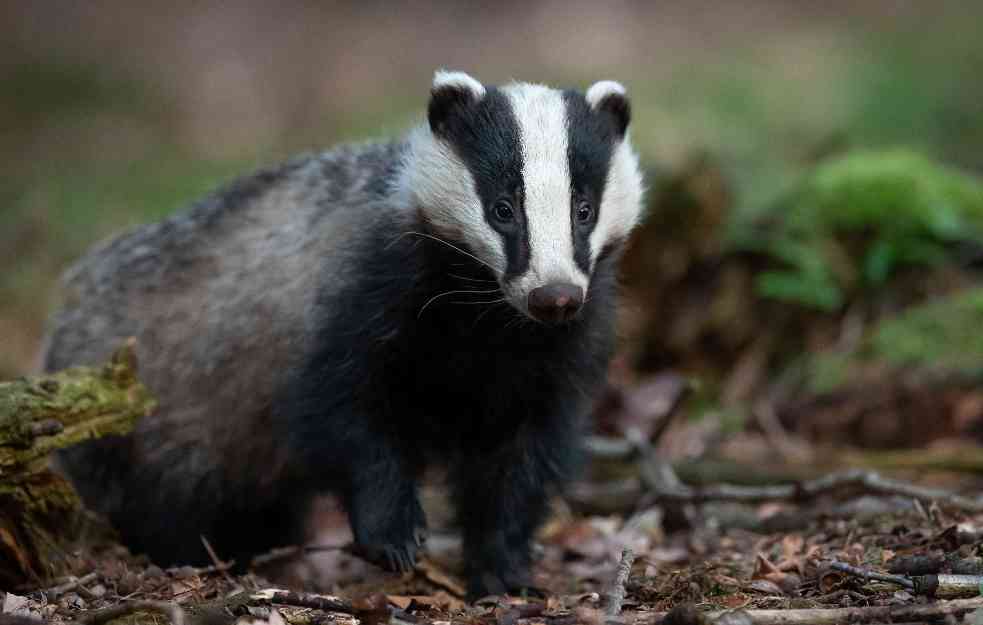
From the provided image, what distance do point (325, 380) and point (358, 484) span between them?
44 centimetres

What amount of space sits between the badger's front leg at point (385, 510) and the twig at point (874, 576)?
160cm

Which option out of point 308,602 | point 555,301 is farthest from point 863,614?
point 308,602

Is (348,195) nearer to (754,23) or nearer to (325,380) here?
(325,380)

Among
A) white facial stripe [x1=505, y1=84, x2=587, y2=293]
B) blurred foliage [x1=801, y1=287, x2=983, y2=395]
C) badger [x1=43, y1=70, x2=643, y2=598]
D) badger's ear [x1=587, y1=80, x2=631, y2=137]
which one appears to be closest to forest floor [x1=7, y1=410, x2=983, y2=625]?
badger [x1=43, y1=70, x2=643, y2=598]

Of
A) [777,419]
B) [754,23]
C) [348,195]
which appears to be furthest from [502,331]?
[754,23]

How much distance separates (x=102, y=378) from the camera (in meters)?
4.34

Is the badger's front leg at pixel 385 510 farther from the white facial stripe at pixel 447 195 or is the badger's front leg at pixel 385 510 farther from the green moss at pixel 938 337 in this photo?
the green moss at pixel 938 337

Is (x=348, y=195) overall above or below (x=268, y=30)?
below

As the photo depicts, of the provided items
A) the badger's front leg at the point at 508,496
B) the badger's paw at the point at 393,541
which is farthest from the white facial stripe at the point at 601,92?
the badger's paw at the point at 393,541

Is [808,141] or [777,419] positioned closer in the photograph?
[777,419]

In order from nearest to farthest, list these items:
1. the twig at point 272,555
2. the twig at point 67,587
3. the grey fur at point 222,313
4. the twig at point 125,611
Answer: the twig at point 125,611 < the twig at point 67,587 < the twig at point 272,555 < the grey fur at point 222,313

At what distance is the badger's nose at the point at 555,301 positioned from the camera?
3.64 m

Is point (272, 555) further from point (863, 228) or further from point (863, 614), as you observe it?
point (863, 228)

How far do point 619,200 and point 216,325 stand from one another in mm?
2106
